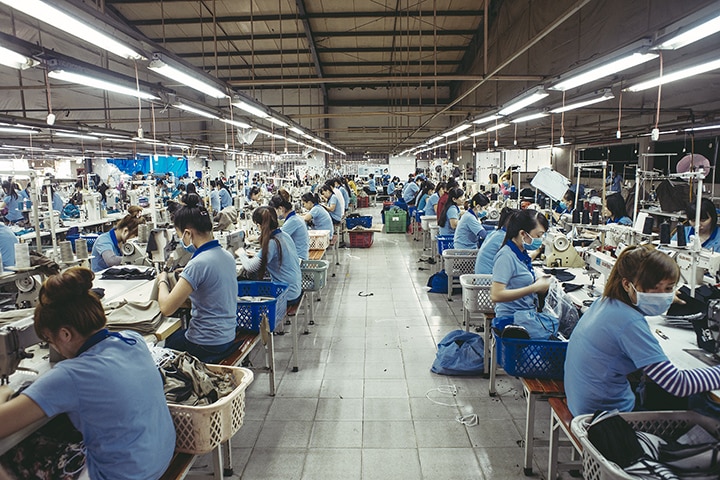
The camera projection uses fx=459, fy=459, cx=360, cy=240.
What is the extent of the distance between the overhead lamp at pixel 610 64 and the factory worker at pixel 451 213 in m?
2.73

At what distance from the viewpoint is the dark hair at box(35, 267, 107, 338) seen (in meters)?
1.83

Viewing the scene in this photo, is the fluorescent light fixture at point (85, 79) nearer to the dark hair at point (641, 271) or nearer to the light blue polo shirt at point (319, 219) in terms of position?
the light blue polo shirt at point (319, 219)

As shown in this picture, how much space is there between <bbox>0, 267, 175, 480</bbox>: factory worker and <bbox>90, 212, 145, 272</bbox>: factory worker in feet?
10.9

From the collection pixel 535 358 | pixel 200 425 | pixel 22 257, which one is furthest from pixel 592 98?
pixel 22 257

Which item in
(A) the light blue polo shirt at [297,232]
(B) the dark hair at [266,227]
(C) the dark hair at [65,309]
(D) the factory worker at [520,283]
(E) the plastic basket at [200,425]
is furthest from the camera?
(A) the light blue polo shirt at [297,232]

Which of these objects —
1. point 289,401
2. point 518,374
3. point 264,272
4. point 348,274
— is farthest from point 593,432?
point 348,274

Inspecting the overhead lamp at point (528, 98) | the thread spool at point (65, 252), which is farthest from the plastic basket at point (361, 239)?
the thread spool at point (65, 252)

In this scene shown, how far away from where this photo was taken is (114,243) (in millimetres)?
5074

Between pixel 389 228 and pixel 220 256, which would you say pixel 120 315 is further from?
pixel 389 228

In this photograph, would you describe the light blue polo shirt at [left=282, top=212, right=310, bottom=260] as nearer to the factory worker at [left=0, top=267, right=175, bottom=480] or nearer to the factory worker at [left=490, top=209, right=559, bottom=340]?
the factory worker at [left=490, top=209, right=559, bottom=340]

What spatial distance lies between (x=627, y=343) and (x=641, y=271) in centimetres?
35

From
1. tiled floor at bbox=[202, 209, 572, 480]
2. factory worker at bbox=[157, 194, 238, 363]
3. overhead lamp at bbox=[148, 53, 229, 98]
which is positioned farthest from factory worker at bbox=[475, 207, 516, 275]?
overhead lamp at bbox=[148, 53, 229, 98]

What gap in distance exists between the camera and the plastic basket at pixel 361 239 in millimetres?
11641

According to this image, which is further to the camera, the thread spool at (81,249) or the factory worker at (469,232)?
the factory worker at (469,232)
